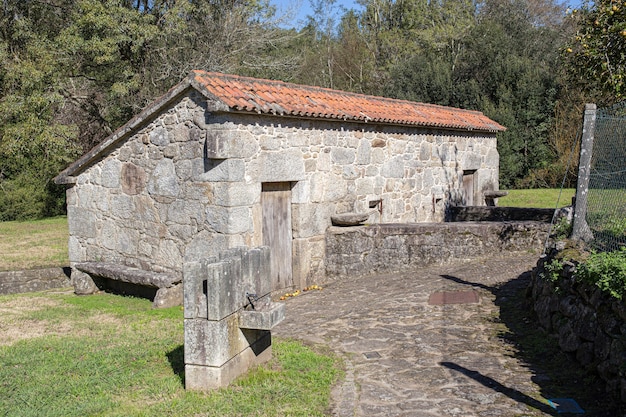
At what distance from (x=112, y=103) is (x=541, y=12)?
2184 centimetres

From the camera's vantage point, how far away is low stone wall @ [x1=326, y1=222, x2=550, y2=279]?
9.66 meters

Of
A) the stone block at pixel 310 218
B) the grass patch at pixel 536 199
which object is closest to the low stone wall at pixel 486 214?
the stone block at pixel 310 218

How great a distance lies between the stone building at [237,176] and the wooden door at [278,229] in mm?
18

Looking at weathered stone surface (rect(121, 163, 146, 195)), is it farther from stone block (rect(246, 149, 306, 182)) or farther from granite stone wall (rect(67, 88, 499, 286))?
stone block (rect(246, 149, 306, 182))

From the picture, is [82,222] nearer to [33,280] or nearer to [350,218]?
[33,280]

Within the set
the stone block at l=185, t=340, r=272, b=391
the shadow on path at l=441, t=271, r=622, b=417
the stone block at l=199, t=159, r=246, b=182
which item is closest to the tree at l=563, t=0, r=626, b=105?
the shadow on path at l=441, t=271, r=622, b=417

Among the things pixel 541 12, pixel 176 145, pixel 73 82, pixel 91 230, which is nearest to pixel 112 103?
pixel 73 82

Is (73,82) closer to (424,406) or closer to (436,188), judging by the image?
(436,188)

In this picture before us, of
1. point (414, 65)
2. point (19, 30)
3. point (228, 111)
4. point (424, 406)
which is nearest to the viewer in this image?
point (424, 406)

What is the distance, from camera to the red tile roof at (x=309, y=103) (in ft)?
26.6

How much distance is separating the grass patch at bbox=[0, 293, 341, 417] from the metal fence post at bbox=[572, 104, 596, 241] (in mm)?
3358

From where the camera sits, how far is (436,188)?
41.7 feet

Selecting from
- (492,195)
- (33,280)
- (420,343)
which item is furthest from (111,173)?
(492,195)

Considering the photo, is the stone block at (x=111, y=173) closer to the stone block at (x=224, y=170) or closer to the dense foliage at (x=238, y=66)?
the stone block at (x=224, y=170)
